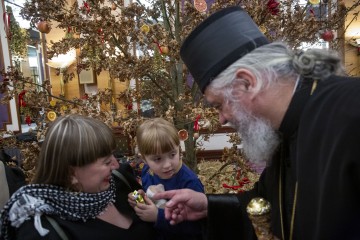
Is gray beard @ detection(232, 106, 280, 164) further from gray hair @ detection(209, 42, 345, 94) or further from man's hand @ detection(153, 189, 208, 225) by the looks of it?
man's hand @ detection(153, 189, 208, 225)

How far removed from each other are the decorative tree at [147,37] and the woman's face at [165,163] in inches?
29.7

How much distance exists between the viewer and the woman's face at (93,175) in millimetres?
1463

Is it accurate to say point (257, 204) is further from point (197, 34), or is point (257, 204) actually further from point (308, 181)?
point (197, 34)

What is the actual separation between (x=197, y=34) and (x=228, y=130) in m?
5.87

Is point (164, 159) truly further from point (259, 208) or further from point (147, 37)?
point (147, 37)

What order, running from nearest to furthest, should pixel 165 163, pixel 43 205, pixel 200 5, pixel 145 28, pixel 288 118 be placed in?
pixel 288 118, pixel 43 205, pixel 165 163, pixel 200 5, pixel 145 28

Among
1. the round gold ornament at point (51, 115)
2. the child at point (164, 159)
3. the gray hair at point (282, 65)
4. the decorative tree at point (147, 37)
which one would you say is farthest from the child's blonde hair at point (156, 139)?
the round gold ornament at point (51, 115)

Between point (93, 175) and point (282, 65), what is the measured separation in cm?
92

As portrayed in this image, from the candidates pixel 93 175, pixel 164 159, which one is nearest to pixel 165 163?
pixel 164 159

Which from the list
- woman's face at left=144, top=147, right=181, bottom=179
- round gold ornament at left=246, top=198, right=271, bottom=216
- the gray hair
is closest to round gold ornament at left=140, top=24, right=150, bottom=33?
woman's face at left=144, top=147, right=181, bottom=179

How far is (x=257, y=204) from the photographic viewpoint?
4.28 ft

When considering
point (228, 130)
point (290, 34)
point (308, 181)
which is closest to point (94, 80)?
point (228, 130)

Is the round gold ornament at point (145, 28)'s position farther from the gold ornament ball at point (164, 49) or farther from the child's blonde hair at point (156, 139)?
the child's blonde hair at point (156, 139)

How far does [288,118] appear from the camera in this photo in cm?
123
